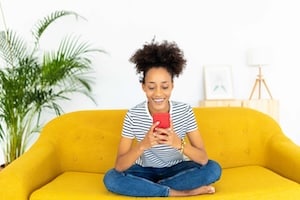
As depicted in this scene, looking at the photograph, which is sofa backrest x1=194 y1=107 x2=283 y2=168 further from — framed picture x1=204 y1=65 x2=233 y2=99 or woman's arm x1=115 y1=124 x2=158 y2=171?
framed picture x1=204 y1=65 x2=233 y2=99

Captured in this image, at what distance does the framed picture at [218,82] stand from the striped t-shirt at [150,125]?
1356mm

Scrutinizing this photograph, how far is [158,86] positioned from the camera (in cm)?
216

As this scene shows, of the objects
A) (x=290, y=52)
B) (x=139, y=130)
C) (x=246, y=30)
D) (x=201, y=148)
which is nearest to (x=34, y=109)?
(x=139, y=130)

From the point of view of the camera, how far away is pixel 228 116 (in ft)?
9.11

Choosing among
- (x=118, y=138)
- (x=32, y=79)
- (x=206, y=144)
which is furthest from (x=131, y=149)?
(x=32, y=79)

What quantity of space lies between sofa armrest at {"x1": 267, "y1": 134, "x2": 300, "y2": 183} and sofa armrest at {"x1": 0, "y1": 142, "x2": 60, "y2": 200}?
135cm

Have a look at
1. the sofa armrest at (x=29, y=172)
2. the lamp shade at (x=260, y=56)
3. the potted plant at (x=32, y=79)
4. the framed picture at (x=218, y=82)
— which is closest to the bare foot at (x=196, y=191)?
the sofa armrest at (x=29, y=172)

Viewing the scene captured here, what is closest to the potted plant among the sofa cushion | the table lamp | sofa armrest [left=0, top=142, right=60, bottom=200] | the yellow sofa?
Answer: the yellow sofa

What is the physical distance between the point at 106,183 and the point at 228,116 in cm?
102

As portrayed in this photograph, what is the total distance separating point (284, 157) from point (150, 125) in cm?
83

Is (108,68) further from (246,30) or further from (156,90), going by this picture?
(156,90)

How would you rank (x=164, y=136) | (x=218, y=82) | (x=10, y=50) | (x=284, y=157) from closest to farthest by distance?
(x=164, y=136) → (x=284, y=157) → (x=10, y=50) → (x=218, y=82)

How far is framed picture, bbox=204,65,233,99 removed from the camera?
3.63m

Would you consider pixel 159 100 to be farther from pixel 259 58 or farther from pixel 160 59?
pixel 259 58
